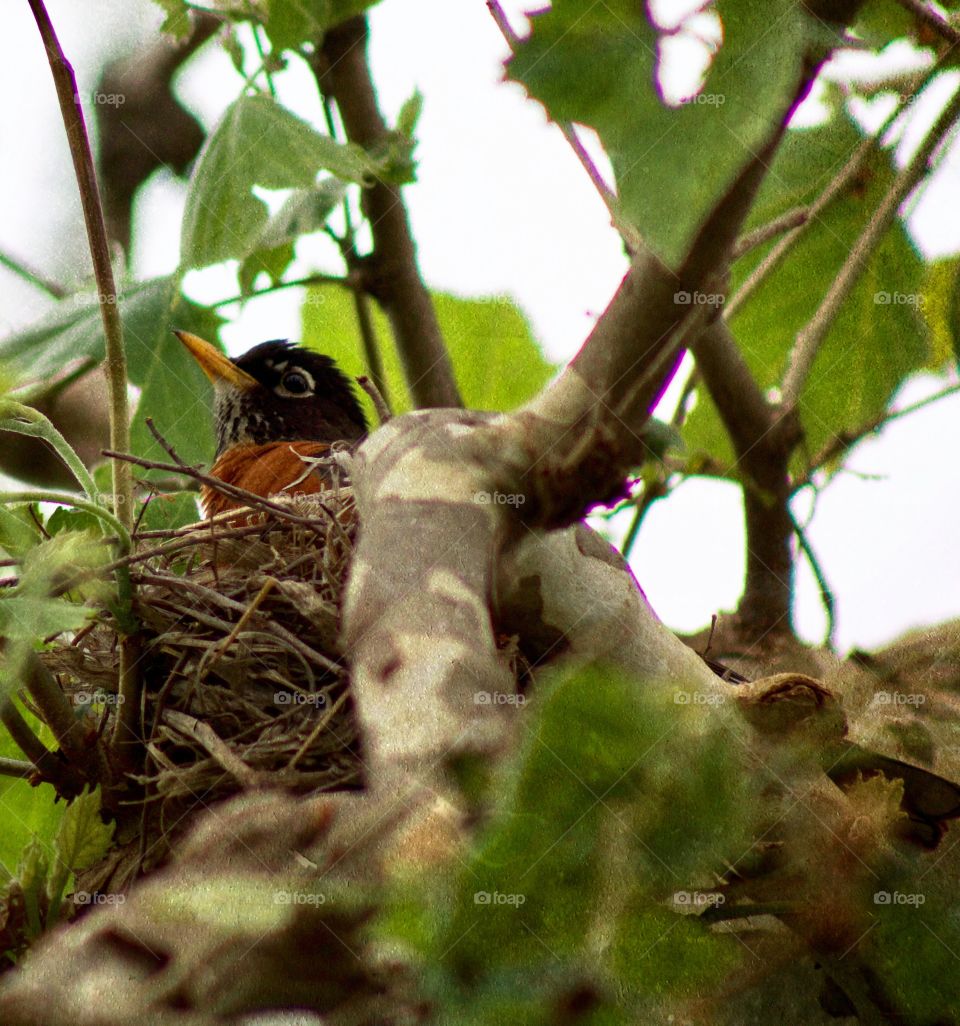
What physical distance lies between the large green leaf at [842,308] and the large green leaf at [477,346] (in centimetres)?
87

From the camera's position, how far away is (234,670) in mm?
2547

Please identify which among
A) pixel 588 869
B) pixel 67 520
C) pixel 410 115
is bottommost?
pixel 67 520

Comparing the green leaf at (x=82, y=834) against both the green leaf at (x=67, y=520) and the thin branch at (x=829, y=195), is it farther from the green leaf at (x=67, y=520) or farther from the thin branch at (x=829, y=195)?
the thin branch at (x=829, y=195)

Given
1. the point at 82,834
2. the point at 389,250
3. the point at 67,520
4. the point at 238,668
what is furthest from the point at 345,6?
the point at 82,834

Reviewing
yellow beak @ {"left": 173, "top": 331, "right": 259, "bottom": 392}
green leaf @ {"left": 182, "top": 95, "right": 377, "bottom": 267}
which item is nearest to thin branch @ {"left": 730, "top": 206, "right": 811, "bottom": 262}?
green leaf @ {"left": 182, "top": 95, "right": 377, "bottom": 267}

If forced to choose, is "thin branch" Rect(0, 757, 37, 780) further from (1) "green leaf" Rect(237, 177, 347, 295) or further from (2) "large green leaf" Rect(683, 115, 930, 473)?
(2) "large green leaf" Rect(683, 115, 930, 473)

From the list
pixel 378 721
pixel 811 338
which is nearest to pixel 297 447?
pixel 811 338

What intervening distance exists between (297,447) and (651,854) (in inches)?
116

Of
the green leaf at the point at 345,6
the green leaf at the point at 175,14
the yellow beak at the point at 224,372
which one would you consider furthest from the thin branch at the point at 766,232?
the yellow beak at the point at 224,372

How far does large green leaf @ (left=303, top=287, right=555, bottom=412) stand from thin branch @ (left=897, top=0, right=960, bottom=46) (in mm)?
1952

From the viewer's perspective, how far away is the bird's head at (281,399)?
469 cm

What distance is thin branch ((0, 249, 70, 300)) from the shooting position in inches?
118

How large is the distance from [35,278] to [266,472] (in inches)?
37.1

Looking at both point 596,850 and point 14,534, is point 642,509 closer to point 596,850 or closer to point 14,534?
point 14,534
